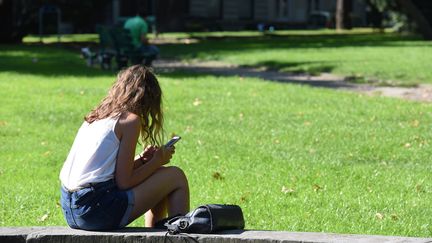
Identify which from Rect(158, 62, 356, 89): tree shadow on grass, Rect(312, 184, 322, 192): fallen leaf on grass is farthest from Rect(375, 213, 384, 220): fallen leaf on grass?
Rect(158, 62, 356, 89): tree shadow on grass

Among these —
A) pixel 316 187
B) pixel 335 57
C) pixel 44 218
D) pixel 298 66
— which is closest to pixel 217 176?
pixel 316 187

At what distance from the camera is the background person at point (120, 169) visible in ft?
21.2

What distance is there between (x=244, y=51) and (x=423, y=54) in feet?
17.3

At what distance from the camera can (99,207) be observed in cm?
641

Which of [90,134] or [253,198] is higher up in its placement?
[90,134]

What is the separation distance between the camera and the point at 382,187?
30.9ft

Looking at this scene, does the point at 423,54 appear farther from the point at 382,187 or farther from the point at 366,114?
the point at 382,187

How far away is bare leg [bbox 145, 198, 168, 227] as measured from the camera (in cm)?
686

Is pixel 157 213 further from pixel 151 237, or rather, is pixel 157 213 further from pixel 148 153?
pixel 151 237

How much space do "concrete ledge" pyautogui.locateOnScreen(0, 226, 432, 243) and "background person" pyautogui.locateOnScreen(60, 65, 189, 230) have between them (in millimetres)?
139

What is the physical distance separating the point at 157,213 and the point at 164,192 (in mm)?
191

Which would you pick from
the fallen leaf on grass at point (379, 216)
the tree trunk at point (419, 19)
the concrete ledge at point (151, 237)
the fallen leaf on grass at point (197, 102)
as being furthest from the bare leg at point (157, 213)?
the tree trunk at point (419, 19)

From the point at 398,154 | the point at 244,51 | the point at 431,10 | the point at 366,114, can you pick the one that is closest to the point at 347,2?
the point at 431,10

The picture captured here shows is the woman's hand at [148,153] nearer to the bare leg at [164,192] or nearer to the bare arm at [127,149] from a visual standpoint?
the bare leg at [164,192]
